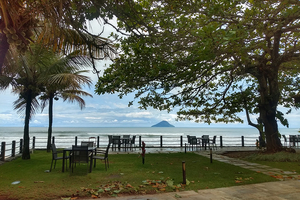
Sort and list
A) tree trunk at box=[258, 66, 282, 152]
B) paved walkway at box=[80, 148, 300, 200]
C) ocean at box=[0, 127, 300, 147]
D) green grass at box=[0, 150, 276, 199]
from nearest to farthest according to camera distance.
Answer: paved walkway at box=[80, 148, 300, 200] → green grass at box=[0, 150, 276, 199] → tree trunk at box=[258, 66, 282, 152] → ocean at box=[0, 127, 300, 147]

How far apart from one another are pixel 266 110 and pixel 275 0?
5.67 metres

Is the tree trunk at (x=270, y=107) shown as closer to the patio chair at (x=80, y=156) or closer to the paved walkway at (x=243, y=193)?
the paved walkway at (x=243, y=193)

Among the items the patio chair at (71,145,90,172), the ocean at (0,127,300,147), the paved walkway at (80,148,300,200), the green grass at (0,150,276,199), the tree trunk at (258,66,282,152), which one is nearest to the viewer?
the paved walkway at (80,148,300,200)

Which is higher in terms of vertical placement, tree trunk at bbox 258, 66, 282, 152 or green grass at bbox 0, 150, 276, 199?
tree trunk at bbox 258, 66, 282, 152

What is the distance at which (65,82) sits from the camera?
31.1 feet

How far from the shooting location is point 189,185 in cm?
513

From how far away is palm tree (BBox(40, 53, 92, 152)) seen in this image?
7082mm

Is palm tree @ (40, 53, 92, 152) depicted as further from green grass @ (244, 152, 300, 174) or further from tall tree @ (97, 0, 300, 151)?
green grass @ (244, 152, 300, 174)

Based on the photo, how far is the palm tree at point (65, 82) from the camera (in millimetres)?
7082

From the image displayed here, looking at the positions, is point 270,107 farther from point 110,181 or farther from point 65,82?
point 65,82

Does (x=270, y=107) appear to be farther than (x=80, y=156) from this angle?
Yes

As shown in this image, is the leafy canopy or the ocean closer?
the leafy canopy

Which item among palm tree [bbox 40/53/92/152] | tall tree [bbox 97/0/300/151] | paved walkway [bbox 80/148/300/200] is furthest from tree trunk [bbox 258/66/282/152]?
palm tree [bbox 40/53/92/152]

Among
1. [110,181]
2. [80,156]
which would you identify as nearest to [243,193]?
[110,181]
